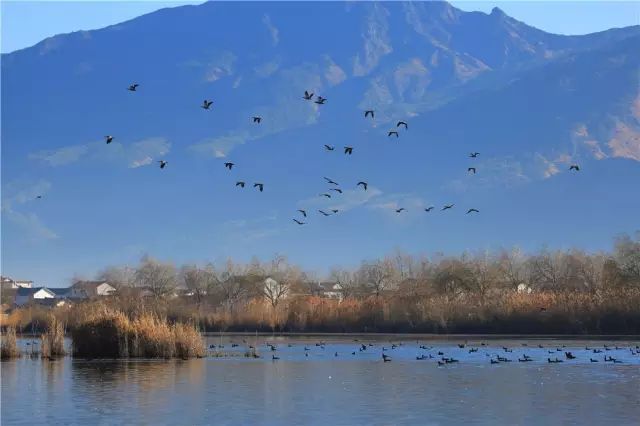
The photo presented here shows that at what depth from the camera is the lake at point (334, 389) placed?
29.9 metres

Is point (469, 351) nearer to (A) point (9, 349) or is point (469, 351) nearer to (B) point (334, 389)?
(B) point (334, 389)

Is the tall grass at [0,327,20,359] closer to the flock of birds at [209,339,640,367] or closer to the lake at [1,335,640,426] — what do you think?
the lake at [1,335,640,426]

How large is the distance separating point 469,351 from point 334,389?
59.9 ft

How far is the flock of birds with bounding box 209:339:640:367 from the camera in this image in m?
48.8

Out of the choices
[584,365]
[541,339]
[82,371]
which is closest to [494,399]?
[584,365]

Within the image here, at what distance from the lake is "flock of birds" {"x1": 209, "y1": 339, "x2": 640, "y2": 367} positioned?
213 mm

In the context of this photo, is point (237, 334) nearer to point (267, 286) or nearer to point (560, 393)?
point (267, 286)

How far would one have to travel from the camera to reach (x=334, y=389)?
37.6 m

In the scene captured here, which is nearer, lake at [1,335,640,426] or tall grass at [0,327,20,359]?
lake at [1,335,640,426]

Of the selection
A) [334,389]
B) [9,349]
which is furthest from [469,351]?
[9,349]

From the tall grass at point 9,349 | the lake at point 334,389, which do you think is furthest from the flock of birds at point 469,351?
the tall grass at point 9,349

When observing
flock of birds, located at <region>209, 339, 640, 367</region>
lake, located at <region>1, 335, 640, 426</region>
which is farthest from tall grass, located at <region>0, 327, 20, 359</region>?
flock of birds, located at <region>209, 339, 640, 367</region>

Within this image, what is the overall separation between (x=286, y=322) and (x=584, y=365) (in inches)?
1424

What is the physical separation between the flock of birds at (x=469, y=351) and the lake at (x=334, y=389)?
21cm
